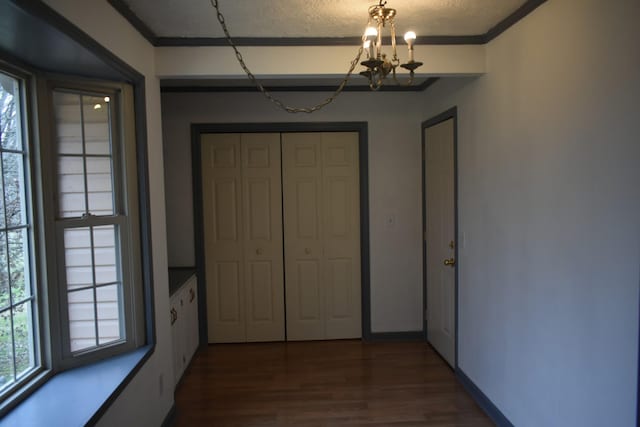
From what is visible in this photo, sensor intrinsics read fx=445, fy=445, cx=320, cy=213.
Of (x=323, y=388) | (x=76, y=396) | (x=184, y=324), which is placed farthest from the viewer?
(x=184, y=324)

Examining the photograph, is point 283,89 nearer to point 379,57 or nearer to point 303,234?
point 303,234

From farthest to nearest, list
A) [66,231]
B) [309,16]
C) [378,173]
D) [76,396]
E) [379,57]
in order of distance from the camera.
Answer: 1. [378,173]
2. [309,16]
3. [66,231]
4. [76,396]
5. [379,57]

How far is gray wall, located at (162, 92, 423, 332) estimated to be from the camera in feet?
13.5

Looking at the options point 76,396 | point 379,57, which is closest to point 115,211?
point 76,396

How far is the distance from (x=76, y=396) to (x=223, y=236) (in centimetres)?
239

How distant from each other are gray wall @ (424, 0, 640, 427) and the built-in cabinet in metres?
2.15

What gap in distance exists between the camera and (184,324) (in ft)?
11.8

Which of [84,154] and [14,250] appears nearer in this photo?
[14,250]

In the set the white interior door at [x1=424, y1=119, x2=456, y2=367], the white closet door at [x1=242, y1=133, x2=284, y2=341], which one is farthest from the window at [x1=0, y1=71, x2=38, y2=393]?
the white interior door at [x1=424, y1=119, x2=456, y2=367]

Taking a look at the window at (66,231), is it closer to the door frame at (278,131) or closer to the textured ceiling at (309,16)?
the textured ceiling at (309,16)

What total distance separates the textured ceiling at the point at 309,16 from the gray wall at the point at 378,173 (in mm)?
1447

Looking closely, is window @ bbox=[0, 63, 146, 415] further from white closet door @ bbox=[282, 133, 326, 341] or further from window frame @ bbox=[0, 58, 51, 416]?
white closet door @ bbox=[282, 133, 326, 341]

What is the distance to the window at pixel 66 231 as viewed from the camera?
1915mm

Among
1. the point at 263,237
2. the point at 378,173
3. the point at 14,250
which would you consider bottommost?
the point at 263,237
